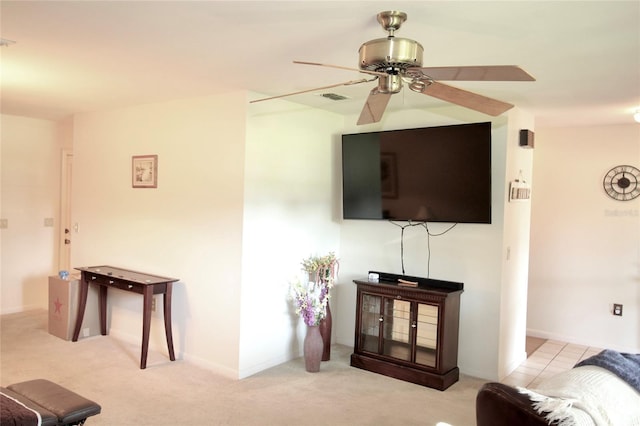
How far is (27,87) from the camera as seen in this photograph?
13.1 feet

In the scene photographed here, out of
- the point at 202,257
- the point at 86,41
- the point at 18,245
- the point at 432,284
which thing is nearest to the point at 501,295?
the point at 432,284

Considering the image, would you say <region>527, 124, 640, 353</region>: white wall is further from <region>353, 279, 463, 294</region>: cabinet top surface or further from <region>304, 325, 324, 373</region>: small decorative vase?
<region>304, 325, 324, 373</region>: small decorative vase

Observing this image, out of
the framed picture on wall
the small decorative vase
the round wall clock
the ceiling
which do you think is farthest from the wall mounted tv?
the round wall clock

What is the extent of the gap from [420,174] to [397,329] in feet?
4.36

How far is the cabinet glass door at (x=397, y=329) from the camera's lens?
4.04 m

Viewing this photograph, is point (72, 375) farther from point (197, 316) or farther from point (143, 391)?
point (197, 316)

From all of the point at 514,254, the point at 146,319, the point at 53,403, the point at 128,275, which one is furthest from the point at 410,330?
the point at 53,403

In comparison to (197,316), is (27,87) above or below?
above

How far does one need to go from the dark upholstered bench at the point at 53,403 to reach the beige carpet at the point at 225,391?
87 cm

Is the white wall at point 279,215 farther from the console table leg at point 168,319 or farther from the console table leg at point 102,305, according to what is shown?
the console table leg at point 102,305

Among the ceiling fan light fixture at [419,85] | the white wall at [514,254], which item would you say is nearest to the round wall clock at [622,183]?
the white wall at [514,254]

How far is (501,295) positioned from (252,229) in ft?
7.00

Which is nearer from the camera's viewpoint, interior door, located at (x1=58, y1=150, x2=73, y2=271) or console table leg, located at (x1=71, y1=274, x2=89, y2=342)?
console table leg, located at (x1=71, y1=274, x2=89, y2=342)

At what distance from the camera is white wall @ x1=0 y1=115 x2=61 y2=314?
5566 mm
